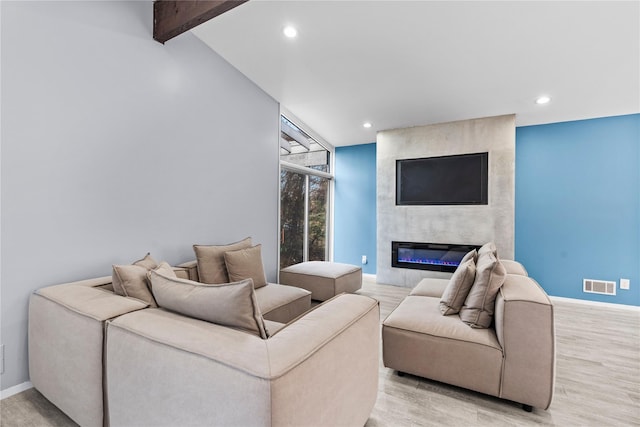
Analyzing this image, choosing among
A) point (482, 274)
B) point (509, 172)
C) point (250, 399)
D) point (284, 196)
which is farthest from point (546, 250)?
point (250, 399)

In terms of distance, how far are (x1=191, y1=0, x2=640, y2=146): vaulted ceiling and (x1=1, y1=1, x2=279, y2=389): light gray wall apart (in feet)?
2.28

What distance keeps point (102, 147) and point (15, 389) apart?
1.72 meters

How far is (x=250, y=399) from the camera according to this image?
91cm

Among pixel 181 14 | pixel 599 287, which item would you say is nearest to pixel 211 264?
pixel 181 14

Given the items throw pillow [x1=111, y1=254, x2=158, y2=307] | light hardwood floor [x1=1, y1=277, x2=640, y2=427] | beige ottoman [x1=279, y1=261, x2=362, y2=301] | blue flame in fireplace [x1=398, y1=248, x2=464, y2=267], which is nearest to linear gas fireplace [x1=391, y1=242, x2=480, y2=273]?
blue flame in fireplace [x1=398, y1=248, x2=464, y2=267]

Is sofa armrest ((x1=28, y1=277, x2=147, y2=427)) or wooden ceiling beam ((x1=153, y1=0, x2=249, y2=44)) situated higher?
wooden ceiling beam ((x1=153, y1=0, x2=249, y2=44))

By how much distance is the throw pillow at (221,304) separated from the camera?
119 centimetres

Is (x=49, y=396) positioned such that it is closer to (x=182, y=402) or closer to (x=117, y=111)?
(x=182, y=402)

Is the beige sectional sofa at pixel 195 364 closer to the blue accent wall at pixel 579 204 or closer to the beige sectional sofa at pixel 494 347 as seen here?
the beige sectional sofa at pixel 494 347

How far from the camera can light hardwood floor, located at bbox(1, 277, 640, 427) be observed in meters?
1.71

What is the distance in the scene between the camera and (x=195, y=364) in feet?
3.39

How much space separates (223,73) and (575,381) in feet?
13.8

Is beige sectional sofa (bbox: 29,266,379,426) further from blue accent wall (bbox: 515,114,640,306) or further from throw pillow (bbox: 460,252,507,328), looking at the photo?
blue accent wall (bbox: 515,114,640,306)

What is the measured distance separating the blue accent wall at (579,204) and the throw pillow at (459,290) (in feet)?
8.98
